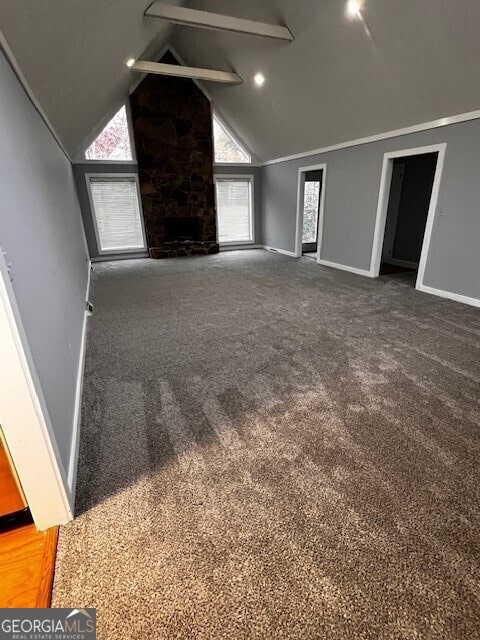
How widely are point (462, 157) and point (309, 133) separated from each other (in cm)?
268

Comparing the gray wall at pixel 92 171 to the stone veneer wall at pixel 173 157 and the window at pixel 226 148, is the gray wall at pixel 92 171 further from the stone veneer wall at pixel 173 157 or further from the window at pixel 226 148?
the stone veneer wall at pixel 173 157

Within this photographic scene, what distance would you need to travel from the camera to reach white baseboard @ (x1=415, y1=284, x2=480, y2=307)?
367 cm

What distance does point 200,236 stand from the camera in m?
7.58

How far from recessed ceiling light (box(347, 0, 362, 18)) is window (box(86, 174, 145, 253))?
16.7 ft

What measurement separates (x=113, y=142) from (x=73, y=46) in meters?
4.55

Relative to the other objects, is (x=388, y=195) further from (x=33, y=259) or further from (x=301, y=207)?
(x=33, y=259)

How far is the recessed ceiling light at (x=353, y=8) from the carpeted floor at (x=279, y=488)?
10.7 feet

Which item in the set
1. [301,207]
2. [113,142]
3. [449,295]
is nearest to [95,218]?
[113,142]

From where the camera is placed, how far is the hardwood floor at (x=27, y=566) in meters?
0.96

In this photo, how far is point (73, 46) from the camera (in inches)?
97.0

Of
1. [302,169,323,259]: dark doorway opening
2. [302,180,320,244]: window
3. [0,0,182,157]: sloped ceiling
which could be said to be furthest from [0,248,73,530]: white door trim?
[302,180,320,244]: window

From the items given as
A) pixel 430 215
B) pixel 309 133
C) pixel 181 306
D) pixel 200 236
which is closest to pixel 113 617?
pixel 181 306

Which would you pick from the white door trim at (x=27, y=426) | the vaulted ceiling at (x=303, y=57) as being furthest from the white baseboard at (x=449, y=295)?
the white door trim at (x=27, y=426)

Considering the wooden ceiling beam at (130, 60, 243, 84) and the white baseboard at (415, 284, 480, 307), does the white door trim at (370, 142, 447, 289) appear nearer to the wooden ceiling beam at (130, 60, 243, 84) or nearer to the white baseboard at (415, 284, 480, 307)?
the white baseboard at (415, 284, 480, 307)
